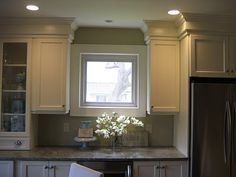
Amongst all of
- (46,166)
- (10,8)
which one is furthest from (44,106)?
(10,8)

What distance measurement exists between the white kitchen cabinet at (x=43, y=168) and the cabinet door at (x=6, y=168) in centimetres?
8

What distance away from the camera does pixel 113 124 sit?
143 inches

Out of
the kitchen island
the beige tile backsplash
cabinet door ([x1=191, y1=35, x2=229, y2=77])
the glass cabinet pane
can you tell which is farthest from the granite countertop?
cabinet door ([x1=191, y1=35, x2=229, y2=77])

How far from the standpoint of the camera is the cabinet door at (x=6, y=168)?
3102mm

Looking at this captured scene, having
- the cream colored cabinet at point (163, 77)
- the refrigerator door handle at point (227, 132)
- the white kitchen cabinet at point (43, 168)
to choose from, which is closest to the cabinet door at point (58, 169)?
the white kitchen cabinet at point (43, 168)

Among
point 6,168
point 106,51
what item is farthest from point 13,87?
point 106,51

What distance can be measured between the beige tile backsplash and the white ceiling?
133cm

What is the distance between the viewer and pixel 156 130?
3.88 metres

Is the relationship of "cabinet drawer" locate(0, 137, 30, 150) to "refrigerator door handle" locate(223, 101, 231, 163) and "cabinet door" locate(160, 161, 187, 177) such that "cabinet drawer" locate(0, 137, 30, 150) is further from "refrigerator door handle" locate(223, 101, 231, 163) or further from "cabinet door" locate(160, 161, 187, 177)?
"refrigerator door handle" locate(223, 101, 231, 163)

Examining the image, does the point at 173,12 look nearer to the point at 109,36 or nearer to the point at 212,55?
the point at 212,55

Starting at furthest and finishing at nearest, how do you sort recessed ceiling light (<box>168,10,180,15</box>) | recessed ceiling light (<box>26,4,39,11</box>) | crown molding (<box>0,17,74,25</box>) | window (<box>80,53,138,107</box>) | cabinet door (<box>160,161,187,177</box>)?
window (<box>80,53,138,107</box>) → crown molding (<box>0,17,74,25</box>) → cabinet door (<box>160,161,187,177</box>) → recessed ceiling light (<box>168,10,180,15</box>) → recessed ceiling light (<box>26,4,39,11</box>)

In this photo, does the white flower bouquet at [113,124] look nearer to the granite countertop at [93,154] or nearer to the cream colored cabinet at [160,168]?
the granite countertop at [93,154]

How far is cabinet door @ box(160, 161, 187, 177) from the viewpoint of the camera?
10.5 feet

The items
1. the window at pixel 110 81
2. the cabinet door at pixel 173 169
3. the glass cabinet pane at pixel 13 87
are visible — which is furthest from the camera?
the window at pixel 110 81
